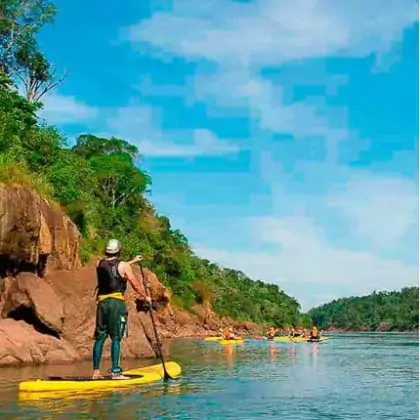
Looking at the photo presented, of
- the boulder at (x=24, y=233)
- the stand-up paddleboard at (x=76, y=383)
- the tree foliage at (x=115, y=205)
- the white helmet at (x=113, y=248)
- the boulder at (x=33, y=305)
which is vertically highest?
the tree foliage at (x=115, y=205)

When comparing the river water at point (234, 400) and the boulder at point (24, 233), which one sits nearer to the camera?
the river water at point (234, 400)

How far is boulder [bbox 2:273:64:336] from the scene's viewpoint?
17562 millimetres

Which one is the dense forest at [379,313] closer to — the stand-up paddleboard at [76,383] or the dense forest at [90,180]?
the dense forest at [90,180]

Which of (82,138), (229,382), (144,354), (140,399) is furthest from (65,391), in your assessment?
(82,138)

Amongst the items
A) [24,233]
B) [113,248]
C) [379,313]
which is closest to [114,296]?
[113,248]

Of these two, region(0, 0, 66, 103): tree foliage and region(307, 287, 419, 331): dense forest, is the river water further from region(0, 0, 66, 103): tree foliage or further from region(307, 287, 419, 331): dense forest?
region(307, 287, 419, 331): dense forest

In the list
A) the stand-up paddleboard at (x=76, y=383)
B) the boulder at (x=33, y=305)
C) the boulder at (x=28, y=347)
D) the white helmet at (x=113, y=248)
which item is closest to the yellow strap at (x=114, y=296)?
the white helmet at (x=113, y=248)

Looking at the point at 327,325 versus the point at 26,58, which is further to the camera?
the point at 327,325

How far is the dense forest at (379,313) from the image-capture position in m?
144

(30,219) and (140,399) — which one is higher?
(30,219)

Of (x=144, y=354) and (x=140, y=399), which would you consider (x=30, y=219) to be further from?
(x=140, y=399)

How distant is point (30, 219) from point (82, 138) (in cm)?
4652

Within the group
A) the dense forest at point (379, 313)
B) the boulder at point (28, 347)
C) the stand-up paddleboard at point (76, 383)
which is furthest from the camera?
the dense forest at point (379, 313)

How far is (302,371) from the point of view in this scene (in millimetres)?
16672
